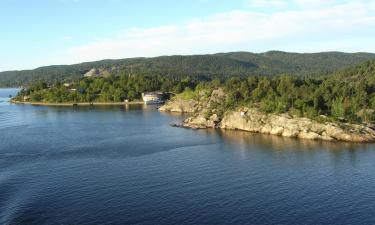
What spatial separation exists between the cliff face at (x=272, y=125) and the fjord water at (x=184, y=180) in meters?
4.08

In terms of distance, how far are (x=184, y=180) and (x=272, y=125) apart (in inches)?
1801

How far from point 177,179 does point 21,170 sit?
2644 centimetres

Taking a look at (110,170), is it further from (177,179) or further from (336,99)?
(336,99)

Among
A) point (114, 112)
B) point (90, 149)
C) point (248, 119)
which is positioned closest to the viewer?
point (90, 149)

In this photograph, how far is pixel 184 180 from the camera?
64625mm

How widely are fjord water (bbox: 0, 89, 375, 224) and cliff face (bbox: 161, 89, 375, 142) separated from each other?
4083mm

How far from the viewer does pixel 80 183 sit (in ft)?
210

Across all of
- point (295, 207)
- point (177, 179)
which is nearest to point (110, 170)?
point (177, 179)

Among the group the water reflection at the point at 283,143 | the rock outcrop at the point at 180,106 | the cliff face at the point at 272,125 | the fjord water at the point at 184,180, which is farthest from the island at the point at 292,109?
the rock outcrop at the point at 180,106

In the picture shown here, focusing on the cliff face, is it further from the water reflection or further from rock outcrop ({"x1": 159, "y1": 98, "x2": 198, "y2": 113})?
rock outcrop ({"x1": 159, "y1": 98, "x2": 198, "y2": 113})

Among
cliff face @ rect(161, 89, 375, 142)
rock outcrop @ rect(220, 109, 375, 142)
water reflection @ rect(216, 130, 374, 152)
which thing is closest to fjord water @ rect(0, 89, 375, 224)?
water reflection @ rect(216, 130, 374, 152)

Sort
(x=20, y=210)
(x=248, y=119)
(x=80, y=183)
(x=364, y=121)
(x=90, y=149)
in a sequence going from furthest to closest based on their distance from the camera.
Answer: (x=248, y=119)
(x=364, y=121)
(x=90, y=149)
(x=80, y=183)
(x=20, y=210)

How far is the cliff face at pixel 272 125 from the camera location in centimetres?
9281

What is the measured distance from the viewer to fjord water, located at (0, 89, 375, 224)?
170 feet
